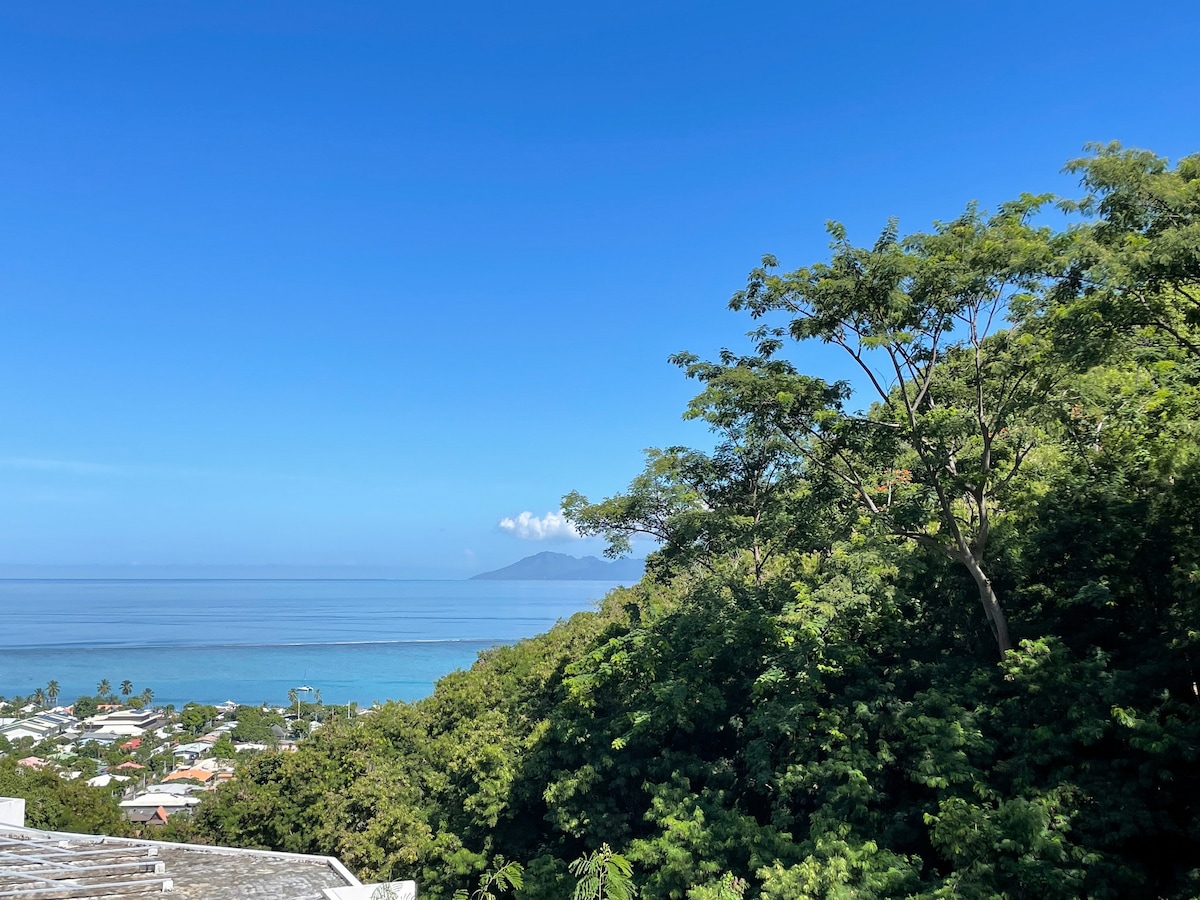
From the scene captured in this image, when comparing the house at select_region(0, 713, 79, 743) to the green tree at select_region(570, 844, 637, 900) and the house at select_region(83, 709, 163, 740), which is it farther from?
the green tree at select_region(570, 844, 637, 900)

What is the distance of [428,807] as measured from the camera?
590 inches

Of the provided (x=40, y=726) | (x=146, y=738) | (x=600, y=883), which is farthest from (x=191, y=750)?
(x=600, y=883)

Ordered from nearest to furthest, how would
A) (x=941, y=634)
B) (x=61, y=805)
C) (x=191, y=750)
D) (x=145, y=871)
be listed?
(x=145, y=871), (x=941, y=634), (x=61, y=805), (x=191, y=750)

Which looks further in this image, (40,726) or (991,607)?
(40,726)

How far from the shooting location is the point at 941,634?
9.68m

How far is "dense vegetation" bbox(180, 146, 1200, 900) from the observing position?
6430mm

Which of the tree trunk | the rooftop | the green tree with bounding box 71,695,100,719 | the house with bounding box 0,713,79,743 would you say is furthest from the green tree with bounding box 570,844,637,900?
the green tree with bounding box 71,695,100,719

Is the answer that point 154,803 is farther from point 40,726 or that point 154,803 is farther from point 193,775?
point 40,726

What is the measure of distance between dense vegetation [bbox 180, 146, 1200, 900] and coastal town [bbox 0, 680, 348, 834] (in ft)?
94.6

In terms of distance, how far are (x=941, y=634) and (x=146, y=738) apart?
2210 inches

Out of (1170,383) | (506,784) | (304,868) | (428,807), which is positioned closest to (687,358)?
(1170,383)

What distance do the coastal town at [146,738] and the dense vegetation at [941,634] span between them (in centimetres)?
2884

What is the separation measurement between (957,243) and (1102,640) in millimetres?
4563

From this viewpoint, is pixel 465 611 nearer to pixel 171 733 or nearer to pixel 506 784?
pixel 171 733
